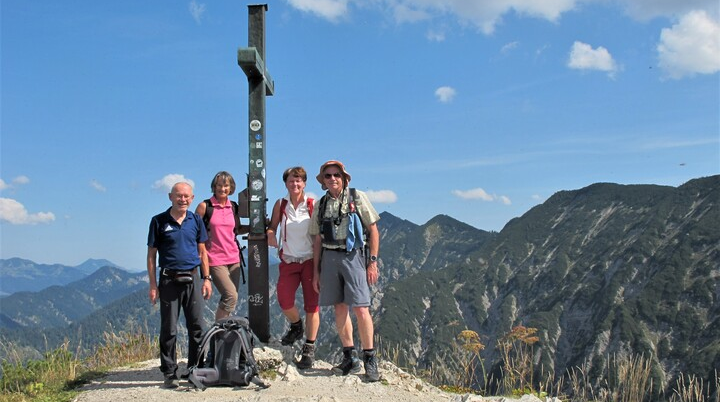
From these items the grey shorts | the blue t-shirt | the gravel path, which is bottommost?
the gravel path

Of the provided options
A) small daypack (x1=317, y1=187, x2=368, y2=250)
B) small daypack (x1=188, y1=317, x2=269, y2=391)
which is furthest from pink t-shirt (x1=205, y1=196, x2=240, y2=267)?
small daypack (x1=317, y1=187, x2=368, y2=250)

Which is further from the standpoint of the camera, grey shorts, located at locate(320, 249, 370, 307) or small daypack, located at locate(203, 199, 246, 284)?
small daypack, located at locate(203, 199, 246, 284)

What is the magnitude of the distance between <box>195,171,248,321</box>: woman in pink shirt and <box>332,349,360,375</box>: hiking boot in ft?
5.45

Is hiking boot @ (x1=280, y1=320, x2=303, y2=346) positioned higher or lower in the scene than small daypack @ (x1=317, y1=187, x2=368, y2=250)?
lower

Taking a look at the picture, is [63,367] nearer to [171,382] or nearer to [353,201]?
[171,382]

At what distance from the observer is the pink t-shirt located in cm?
812

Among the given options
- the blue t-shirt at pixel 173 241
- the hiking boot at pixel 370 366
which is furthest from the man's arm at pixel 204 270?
the hiking boot at pixel 370 366

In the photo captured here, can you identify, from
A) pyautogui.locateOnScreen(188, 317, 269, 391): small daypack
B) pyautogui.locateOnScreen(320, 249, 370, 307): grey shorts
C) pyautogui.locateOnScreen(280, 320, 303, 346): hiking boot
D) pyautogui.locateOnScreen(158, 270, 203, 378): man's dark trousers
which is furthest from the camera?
pyautogui.locateOnScreen(280, 320, 303, 346): hiking boot

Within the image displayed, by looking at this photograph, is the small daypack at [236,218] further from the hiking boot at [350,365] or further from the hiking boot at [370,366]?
the hiking boot at [370,366]

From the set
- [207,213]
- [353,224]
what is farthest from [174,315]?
[353,224]

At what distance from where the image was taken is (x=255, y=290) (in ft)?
28.9

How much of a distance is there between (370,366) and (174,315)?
97.3 inches

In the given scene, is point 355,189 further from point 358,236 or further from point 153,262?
point 153,262

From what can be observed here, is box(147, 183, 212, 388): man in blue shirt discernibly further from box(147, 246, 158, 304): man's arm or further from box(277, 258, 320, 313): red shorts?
box(277, 258, 320, 313): red shorts
